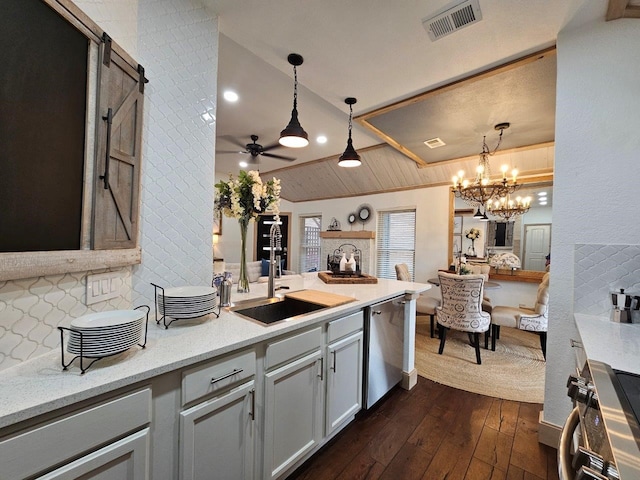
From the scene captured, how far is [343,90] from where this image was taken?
255 cm

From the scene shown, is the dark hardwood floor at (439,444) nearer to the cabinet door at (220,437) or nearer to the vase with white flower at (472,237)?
the cabinet door at (220,437)

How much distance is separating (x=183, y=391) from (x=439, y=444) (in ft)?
5.72

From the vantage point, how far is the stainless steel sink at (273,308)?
5.81ft

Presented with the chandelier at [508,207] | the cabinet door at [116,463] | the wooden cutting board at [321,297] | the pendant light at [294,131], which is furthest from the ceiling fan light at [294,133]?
the chandelier at [508,207]

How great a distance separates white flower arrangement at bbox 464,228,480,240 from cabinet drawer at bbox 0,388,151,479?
499 centimetres

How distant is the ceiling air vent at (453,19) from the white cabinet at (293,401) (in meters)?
2.09

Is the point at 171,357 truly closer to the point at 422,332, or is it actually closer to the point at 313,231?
the point at 422,332

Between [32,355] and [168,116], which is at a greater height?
[168,116]

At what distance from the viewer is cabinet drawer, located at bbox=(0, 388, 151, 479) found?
26.2 inches

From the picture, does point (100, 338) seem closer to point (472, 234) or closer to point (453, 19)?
point (453, 19)

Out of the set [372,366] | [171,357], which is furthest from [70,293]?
[372,366]

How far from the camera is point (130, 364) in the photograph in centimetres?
90

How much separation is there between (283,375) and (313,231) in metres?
6.38

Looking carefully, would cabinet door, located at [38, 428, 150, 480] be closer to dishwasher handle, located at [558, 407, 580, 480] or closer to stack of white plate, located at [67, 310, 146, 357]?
stack of white plate, located at [67, 310, 146, 357]
